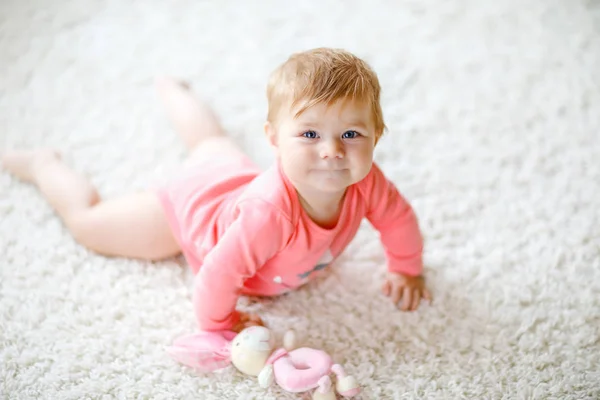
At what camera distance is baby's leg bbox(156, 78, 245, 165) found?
130 cm

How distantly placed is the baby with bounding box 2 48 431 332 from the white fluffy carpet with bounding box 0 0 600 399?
0.19ft

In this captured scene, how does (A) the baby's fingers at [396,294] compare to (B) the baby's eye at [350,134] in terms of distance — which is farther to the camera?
(A) the baby's fingers at [396,294]

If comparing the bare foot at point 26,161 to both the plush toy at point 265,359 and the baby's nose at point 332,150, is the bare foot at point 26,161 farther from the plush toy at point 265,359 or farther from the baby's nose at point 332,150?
the baby's nose at point 332,150

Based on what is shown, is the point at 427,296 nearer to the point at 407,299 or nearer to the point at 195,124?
the point at 407,299

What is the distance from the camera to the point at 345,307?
3.93 ft

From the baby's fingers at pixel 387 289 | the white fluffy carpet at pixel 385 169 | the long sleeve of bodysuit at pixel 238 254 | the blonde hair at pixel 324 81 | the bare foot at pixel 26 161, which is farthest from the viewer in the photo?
the bare foot at pixel 26 161

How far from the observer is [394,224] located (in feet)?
3.75

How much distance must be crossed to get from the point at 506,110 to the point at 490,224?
1.19 ft

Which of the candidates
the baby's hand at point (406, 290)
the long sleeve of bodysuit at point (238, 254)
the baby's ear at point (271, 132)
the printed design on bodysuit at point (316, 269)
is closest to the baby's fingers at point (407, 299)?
the baby's hand at point (406, 290)

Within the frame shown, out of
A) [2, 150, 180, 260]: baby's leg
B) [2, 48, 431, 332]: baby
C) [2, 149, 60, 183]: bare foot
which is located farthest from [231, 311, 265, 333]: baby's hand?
[2, 149, 60, 183]: bare foot

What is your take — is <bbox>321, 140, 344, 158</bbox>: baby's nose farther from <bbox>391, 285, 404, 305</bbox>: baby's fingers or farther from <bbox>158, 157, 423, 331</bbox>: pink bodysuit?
<bbox>391, 285, 404, 305</bbox>: baby's fingers

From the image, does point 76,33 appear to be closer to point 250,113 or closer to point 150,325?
point 250,113

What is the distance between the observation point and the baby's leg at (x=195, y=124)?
4.26 ft

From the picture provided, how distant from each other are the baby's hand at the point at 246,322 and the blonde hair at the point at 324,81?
1.32 ft
